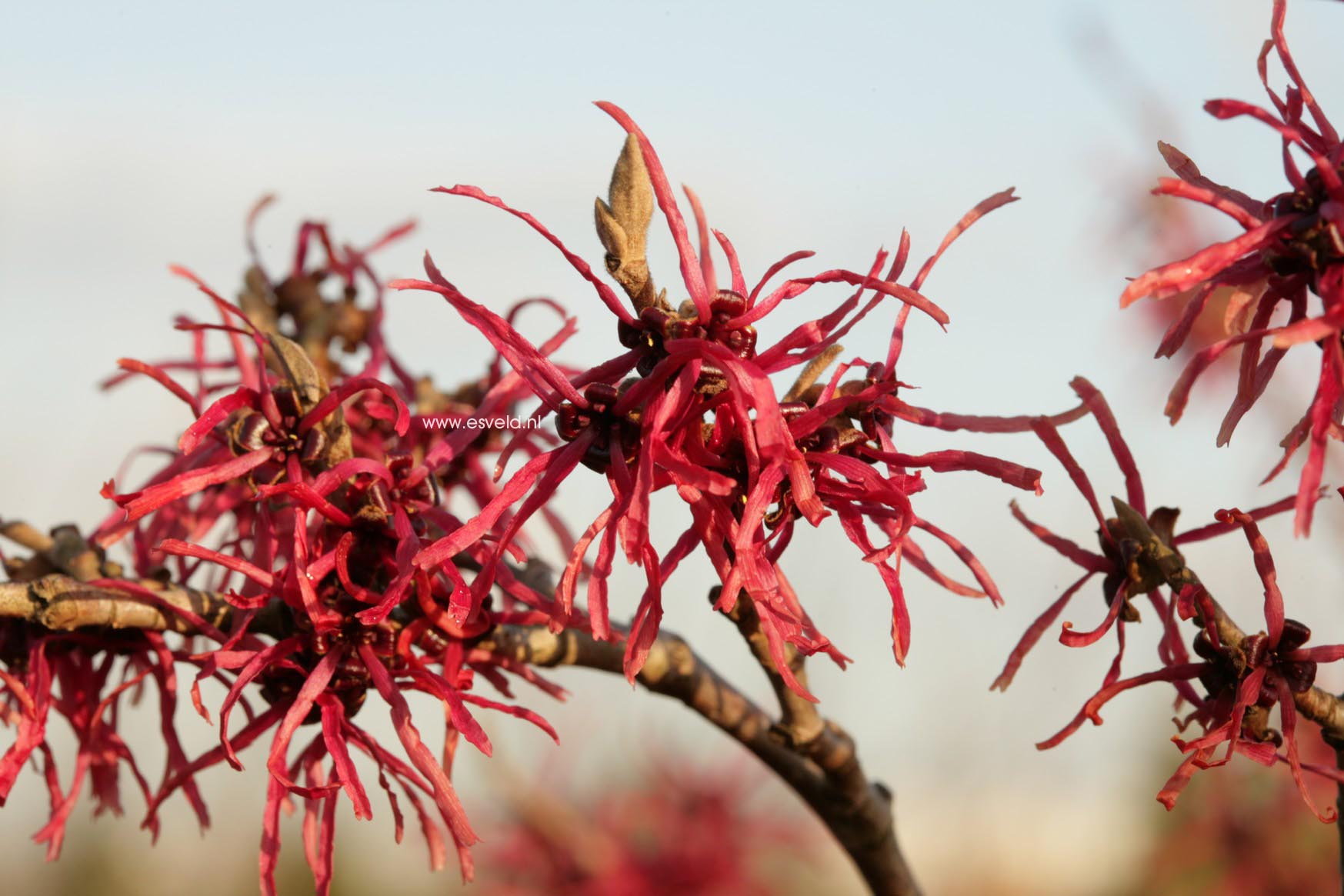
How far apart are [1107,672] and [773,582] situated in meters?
0.35

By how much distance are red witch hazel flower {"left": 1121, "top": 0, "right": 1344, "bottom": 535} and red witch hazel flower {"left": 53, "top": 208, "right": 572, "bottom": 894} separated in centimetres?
52

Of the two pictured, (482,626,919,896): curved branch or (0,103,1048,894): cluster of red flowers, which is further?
(482,626,919,896): curved branch

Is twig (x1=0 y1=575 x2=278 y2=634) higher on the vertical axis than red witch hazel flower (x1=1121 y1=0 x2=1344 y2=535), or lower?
lower

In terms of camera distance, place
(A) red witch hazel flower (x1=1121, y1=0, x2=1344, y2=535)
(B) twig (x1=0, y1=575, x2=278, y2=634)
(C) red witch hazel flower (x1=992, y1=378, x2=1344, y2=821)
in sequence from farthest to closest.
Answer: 1. (B) twig (x1=0, y1=575, x2=278, y2=634)
2. (C) red witch hazel flower (x1=992, y1=378, x2=1344, y2=821)
3. (A) red witch hazel flower (x1=1121, y1=0, x2=1344, y2=535)

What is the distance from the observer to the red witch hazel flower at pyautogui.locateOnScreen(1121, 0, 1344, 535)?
35.2 inches

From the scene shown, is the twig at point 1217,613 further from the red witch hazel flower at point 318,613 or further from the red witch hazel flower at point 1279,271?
the red witch hazel flower at point 318,613

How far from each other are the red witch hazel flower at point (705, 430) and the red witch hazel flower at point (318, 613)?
0.07m

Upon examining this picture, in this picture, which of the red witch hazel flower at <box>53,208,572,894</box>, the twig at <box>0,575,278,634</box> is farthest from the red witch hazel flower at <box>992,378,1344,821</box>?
the twig at <box>0,575,278,634</box>

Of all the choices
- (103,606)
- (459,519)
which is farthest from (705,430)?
(103,606)

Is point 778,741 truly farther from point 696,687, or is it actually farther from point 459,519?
point 459,519

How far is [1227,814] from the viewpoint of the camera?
4.43m

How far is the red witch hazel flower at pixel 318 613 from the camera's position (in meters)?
1.10

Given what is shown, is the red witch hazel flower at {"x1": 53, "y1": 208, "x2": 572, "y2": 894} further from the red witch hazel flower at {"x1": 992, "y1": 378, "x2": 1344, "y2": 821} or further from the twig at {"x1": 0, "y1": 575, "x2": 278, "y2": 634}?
the red witch hazel flower at {"x1": 992, "y1": 378, "x2": 1344, "y2": 821}

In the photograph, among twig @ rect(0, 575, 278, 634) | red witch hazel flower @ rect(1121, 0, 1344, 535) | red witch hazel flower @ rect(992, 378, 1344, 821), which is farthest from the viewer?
twig @ rect(0, 575, 278, 634)
